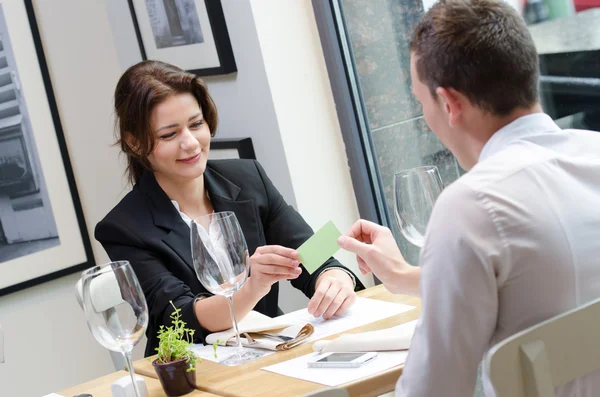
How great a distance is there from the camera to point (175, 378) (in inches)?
68.0

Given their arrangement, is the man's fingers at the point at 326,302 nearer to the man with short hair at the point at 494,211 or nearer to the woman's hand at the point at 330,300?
the woman's hand at the point at 330,300

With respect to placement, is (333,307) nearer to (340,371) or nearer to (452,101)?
(340,371)

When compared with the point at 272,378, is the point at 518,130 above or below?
above

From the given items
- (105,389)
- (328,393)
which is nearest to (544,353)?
(328,393)

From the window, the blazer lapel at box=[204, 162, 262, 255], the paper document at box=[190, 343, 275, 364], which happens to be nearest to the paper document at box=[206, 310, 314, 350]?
the paper document at box=[190, 343, 275, 364]

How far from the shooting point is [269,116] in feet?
10.1

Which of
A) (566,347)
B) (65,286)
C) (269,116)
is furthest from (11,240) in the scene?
(566,347)

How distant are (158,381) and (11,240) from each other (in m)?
2.32

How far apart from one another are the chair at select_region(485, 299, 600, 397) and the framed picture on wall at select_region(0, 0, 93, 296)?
3.22 metres

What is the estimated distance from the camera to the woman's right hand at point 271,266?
1.99 metres

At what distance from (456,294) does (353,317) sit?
2.86 feet

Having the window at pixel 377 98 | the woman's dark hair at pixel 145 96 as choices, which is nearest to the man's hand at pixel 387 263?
the woman's dark hair at pixel 145 96

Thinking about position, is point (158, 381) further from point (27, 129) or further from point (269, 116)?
point (27, 129)

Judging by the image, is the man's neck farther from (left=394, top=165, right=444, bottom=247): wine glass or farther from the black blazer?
the black blazer
